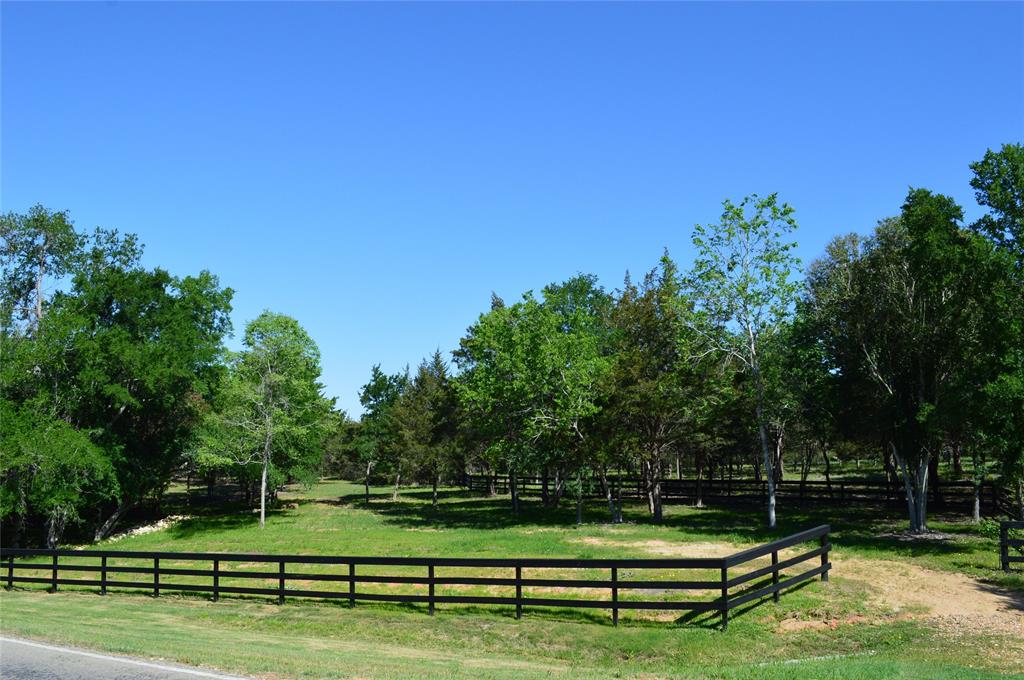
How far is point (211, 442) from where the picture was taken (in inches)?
1674

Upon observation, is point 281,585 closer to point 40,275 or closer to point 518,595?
point 518,595

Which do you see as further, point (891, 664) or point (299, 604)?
point (299, 604)

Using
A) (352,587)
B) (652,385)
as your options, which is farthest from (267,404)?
(352,587)

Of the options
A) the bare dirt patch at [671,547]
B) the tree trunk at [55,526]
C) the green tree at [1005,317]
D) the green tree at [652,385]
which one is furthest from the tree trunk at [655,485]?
the tree trunk at [55,526]

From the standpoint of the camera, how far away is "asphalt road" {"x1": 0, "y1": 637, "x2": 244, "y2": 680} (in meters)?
10.3

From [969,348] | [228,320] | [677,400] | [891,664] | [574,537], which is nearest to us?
[891,664]

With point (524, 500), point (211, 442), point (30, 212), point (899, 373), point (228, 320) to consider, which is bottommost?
point (524, 500)

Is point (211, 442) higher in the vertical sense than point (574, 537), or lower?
higher

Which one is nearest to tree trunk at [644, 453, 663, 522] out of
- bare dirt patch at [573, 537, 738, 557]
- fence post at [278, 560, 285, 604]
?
bare dirt patch at [573, 537, 738, 557]

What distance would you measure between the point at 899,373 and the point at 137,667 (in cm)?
2951

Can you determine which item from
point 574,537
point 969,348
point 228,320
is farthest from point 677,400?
point 228,320

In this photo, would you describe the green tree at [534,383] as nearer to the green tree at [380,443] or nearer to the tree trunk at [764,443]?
the tree trunk at [764,443]

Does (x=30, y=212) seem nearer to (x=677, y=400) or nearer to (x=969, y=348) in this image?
(x=677, y=400)

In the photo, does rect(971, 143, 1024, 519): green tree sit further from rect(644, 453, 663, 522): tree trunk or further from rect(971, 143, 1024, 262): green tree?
rect(644, 453, 663, 522): tree trunk
